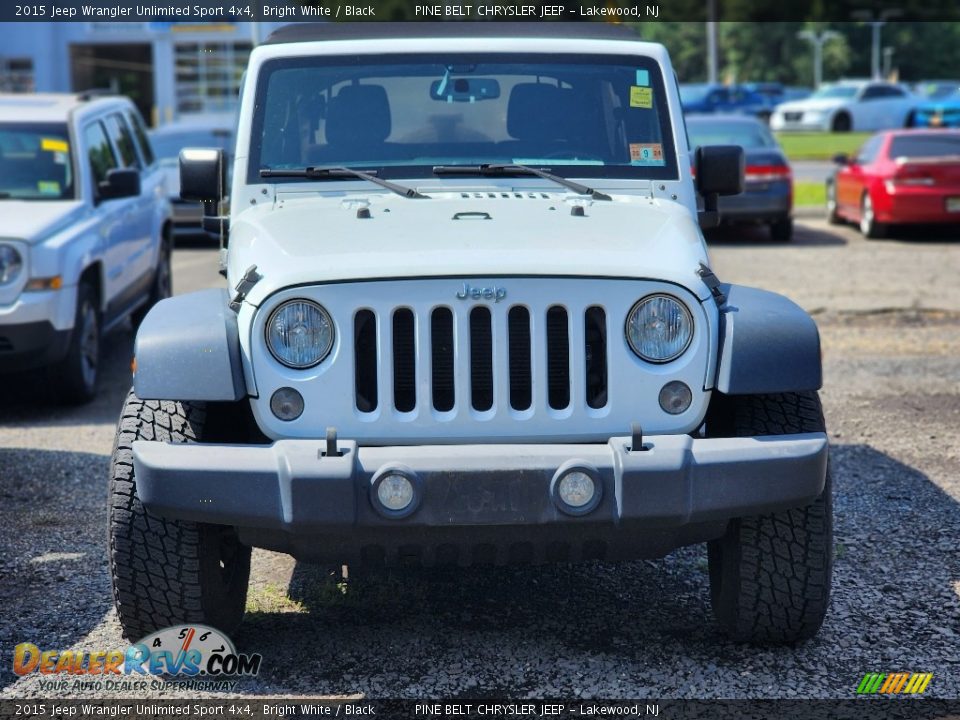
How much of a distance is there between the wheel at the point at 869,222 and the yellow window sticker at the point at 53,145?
35.4 ft

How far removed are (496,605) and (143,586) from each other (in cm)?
135

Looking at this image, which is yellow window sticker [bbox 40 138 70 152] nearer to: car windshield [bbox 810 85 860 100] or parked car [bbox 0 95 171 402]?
parked car [bbox 0 95 171 402]

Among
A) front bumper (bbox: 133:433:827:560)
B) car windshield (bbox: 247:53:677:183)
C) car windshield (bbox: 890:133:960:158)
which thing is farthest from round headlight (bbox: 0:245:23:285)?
car windshield (bbox: 890:133:960:158)

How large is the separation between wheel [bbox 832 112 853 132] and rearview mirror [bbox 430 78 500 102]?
134 feet

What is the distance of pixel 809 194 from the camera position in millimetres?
22719

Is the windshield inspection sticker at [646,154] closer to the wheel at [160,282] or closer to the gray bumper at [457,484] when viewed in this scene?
the gray bumper at [457,484]

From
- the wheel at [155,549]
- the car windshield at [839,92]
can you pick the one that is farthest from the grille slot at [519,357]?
the car windshield at [839,92]

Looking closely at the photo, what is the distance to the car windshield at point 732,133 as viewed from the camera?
16.6m

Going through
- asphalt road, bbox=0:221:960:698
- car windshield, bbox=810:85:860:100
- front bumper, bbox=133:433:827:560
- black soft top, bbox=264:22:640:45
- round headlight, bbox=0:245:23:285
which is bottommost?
asphalt road, bbox=0:221:960:698

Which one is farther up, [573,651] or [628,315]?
[628,315]

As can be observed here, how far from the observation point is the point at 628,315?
4.07m

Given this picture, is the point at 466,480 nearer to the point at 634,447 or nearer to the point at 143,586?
the point at 634,447

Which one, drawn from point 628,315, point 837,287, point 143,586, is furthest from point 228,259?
point 837,287

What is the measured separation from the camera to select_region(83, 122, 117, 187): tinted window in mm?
9257
